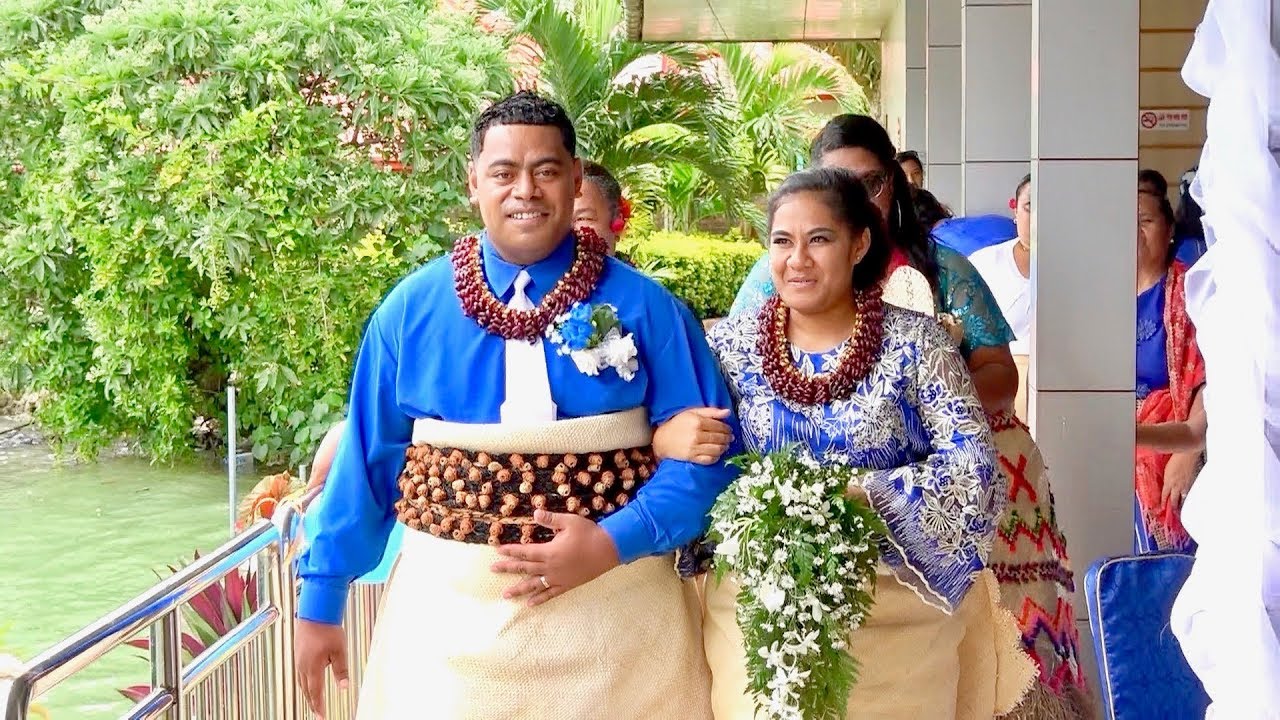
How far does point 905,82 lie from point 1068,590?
878 cm

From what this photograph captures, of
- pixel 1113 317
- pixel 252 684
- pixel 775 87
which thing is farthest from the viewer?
pixel 775 87

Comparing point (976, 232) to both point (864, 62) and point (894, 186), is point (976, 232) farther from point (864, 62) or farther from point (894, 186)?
point (864, 62)

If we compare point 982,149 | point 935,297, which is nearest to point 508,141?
point 935,297

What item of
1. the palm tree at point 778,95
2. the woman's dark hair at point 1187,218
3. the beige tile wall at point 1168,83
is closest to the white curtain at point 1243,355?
the woman's dark hair at point 1187,218

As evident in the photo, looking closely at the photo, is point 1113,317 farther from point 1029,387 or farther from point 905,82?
point 905,82

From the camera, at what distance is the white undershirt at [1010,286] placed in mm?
5934

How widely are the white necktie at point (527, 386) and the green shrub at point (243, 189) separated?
294 inches

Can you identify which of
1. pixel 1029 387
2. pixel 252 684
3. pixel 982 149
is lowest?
pixel 252 684

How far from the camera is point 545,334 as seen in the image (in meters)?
3.00

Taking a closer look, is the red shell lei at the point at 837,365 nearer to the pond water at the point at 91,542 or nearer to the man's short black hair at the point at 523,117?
the man's short black hair at the point at 523,117

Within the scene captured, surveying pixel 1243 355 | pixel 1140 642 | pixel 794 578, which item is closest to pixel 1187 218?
pixel 1140 642

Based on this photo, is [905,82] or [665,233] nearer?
[905,82]

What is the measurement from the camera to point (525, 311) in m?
3.02

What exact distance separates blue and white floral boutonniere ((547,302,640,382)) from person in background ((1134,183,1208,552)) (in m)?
2.64
